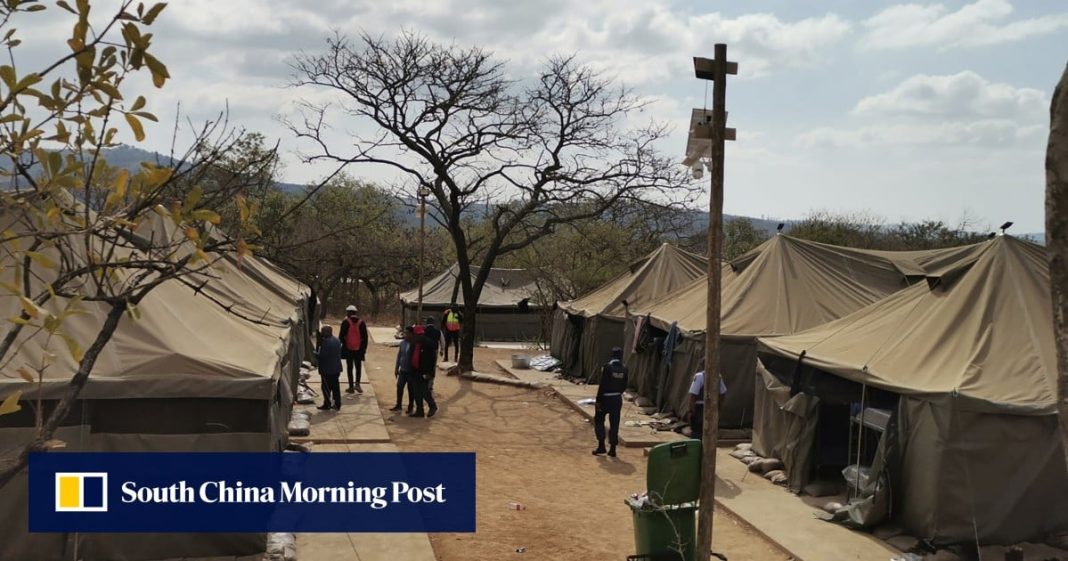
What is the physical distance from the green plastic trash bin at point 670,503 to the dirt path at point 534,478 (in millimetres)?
1075

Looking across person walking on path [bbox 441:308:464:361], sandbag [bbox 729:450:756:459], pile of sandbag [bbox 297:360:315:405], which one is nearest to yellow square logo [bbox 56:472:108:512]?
pile of sandbag [bbox 297:360:315:405]

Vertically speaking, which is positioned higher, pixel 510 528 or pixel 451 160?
pixel 451 160

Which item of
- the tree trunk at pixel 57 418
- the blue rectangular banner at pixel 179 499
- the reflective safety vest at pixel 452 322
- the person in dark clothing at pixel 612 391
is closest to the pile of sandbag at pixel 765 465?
the person in dark clothing at pixel 612 391

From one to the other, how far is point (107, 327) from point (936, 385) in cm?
794

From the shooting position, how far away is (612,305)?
20.2 metres

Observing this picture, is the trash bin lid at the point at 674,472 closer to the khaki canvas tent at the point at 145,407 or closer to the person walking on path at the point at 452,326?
the khaki canvas tent at the point at 145,407

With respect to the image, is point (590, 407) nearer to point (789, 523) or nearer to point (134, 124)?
point (789, 523)

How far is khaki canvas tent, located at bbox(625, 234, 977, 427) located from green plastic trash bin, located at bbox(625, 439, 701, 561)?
6775mm

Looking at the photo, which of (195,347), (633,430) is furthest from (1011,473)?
(195,347)

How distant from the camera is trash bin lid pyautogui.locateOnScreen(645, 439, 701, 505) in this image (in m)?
7.51

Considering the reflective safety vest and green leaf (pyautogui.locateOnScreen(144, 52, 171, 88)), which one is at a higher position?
green leaf (pyautogui.locateOnScreen(144, 52, 171, 88))

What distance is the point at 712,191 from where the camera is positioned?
752 centimetres

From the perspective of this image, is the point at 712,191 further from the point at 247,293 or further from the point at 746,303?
the point at 247,293

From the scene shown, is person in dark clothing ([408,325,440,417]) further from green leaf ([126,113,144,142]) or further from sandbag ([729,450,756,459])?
green leaf ([126,113,144,142])
